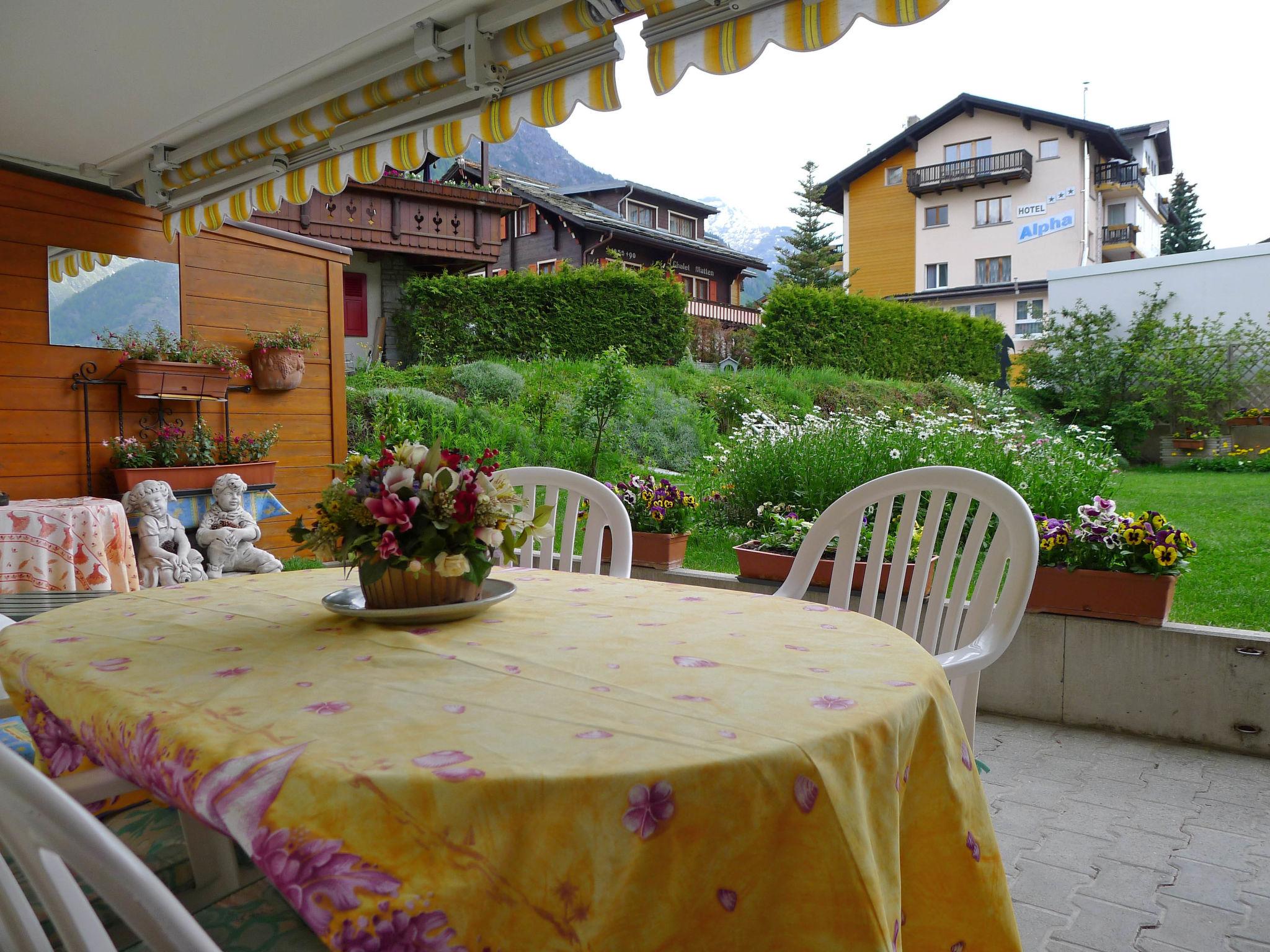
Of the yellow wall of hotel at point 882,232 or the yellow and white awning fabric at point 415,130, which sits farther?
the yellow wall of hotel at point 882,232

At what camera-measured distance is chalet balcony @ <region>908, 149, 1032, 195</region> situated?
69.9 ft

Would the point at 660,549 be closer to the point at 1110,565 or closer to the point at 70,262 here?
the point at 1110,565

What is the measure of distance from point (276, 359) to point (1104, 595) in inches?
190

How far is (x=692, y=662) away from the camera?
125cm

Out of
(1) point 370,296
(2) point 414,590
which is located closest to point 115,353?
(2) point 414,590

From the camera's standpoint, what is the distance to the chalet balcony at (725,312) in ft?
63.1

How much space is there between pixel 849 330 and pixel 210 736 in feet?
43.9

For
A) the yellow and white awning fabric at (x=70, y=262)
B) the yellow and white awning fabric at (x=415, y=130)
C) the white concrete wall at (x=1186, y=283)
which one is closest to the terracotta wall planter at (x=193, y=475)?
the yellow and white awning fabric at (x=70, y=262)

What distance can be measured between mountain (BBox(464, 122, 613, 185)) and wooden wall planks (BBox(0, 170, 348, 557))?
213 ft

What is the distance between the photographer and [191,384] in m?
4.85

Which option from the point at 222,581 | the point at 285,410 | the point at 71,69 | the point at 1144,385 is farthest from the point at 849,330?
the point at 222,581

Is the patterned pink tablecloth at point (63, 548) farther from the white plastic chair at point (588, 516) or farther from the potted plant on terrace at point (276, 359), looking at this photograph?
the white plastic chair at point (588, 516)

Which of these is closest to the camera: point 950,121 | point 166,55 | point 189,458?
point 166,55

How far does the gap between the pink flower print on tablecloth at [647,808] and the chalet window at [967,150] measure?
2463cm
